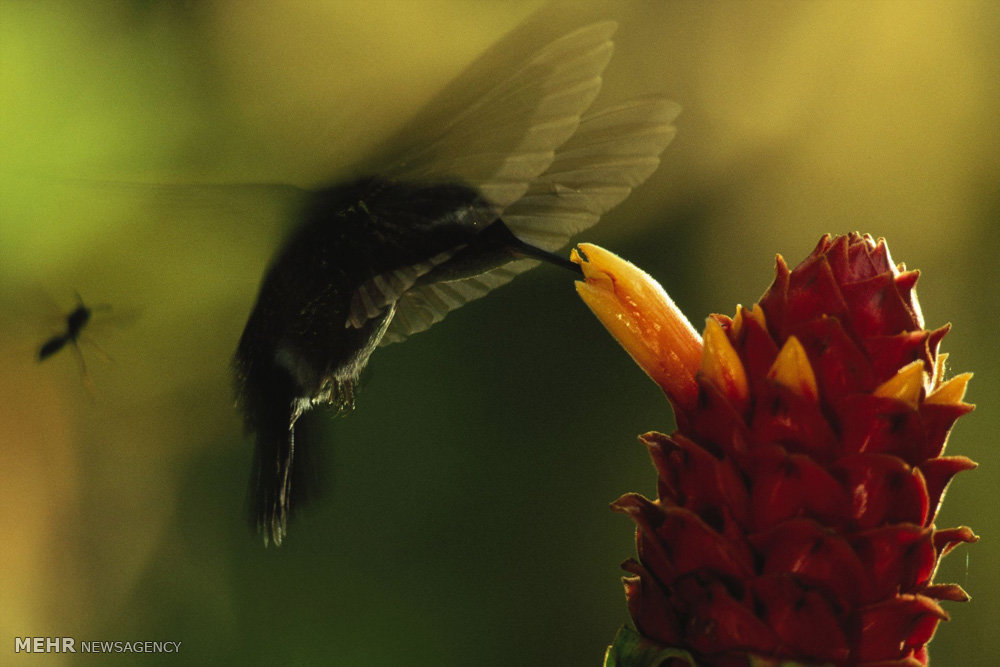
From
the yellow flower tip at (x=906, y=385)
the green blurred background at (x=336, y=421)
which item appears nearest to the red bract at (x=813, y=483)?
the yellow flower tip at (x=906, y=385)

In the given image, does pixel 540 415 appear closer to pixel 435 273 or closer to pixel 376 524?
pixel 376 524

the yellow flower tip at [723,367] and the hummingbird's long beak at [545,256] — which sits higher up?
the hummingbird's long beak at [545,256]

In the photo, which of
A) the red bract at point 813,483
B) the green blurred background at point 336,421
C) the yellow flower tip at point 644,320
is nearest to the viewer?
the red bract at point 813,483

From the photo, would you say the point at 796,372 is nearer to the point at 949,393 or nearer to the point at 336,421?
the point at 949,393

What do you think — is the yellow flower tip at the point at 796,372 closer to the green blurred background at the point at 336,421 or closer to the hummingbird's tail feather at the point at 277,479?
the hummingbird's tail feather at the point at 277,479

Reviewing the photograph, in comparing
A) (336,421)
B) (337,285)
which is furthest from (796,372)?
(336,421)

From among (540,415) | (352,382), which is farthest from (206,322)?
(352,382)

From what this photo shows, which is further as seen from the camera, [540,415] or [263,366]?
[540,415]
